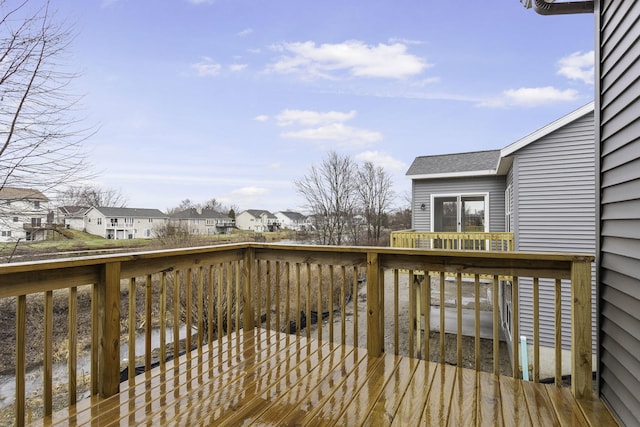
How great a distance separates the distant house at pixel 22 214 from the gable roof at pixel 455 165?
9.18 meters

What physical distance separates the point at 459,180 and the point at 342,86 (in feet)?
25.6

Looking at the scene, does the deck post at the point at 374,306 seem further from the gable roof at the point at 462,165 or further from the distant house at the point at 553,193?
the gable roof at the point at 462,165

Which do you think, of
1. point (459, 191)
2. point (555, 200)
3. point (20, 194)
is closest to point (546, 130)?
point (555, 200)

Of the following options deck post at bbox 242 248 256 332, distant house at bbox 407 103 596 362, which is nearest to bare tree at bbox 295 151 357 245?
distant house at bbox 407 103 596 362

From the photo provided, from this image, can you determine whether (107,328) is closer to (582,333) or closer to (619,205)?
(582,333)

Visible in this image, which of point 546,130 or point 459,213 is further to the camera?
point 459,213

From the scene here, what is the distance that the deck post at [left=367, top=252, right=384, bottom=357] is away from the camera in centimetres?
248

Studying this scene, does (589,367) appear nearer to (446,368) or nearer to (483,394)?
(483,394)

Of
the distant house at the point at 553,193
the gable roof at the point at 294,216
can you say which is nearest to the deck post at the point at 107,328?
the distant house at the point at 553,193

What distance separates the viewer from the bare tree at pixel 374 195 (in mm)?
20766

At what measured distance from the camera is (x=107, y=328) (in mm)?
1946

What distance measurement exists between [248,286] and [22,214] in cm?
600

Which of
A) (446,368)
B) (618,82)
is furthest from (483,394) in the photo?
(618,82)

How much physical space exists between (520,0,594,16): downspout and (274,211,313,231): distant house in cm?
1523
